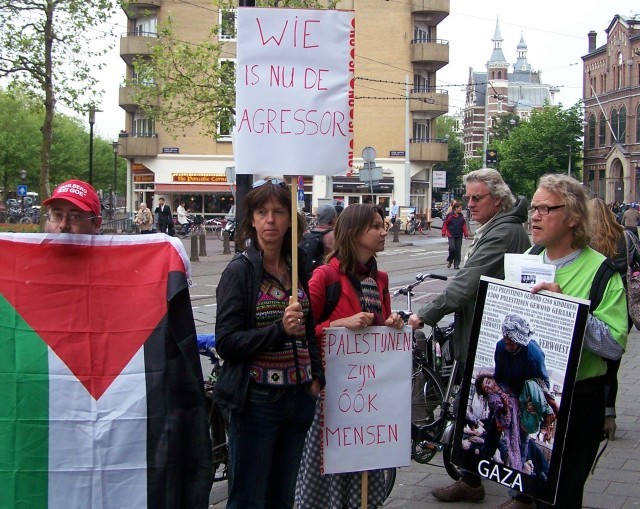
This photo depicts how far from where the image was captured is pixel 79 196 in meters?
3.55

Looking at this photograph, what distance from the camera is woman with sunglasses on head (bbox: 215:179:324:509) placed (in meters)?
3.47

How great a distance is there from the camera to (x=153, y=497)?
3.34m

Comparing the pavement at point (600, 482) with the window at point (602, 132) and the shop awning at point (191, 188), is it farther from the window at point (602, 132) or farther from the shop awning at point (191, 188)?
the window at point (602, 132)

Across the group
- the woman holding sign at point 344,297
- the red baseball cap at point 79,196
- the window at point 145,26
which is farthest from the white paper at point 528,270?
the window at point 145,26

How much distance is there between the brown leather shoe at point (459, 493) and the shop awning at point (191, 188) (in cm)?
4473

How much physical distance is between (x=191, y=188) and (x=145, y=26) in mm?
10051

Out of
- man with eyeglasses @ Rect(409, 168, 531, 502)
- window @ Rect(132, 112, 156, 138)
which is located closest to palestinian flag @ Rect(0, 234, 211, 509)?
man with eyeglasses @ Rect(409, 168, 531, 502)

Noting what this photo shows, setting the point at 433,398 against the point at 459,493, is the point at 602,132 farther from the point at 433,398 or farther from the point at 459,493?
the point at 459,493

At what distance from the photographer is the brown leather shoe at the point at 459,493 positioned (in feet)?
17.0

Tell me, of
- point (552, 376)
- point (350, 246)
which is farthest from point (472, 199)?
point (552, 376)

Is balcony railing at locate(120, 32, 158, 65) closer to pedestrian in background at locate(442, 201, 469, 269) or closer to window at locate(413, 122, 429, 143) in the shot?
window at locate(413, 122, 429, 143)

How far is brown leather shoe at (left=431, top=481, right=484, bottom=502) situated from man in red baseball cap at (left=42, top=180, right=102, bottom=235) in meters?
2.80

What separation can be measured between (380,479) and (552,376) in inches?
47.6

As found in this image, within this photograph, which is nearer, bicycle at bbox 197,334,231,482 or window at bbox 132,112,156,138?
bicycle at bbox 197,334,231,482
